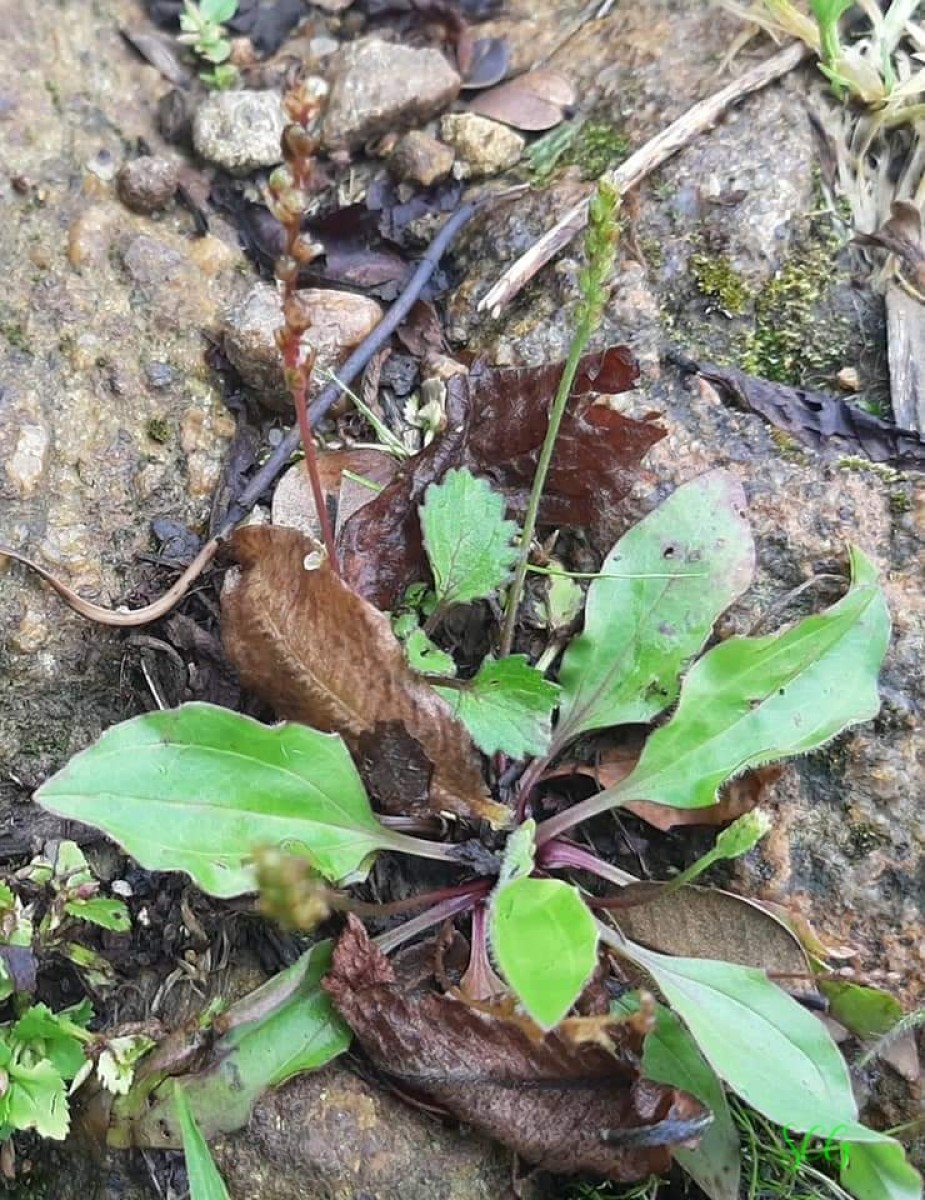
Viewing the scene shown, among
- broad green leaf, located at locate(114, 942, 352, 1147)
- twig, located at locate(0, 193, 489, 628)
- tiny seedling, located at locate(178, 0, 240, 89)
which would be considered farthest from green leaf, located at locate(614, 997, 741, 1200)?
tiny seedling, located at locate(178, 0, 240, 89)

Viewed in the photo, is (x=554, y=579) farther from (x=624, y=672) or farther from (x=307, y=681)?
(x=307, y=681)

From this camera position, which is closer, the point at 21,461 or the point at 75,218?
the point at 21,461

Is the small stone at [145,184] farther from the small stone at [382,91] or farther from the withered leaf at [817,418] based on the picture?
the withered leaf at [817,418]

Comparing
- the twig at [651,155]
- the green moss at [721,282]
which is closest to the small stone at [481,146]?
the twig at [651,155]

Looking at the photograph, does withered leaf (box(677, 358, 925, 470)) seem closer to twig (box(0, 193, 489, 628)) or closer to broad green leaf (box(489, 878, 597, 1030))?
twig (box(0, 193, 489, 628))

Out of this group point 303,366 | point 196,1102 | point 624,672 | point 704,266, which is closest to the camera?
point 303,366

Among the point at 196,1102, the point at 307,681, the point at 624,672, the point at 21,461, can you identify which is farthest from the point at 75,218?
the point at 196,1102

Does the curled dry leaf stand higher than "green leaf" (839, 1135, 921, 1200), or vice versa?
the curled dry leaf
